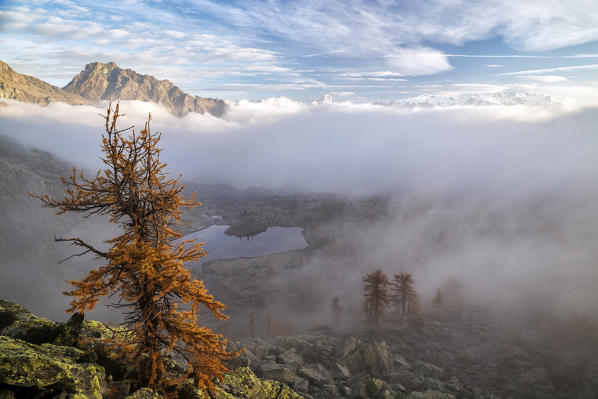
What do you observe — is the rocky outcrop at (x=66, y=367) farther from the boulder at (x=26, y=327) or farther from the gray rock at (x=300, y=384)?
the gray rock at (x=300, y=384)

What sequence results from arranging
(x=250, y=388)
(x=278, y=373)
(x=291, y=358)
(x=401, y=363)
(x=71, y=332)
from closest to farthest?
(x=71, y=332) < (x=250, y=388) < (x=278, y=373) < (x=291, y=358) < (x=401, y=363)

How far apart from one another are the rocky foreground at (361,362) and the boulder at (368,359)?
0.61ft

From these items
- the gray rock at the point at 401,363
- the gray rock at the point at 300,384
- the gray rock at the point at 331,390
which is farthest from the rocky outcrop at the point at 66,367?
the gray rock at the point at 401,363

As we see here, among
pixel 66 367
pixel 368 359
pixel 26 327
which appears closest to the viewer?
pixel 66 367

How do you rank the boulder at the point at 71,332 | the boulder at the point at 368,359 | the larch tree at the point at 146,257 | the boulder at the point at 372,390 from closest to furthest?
the larch tree at the point at 146,257
the boulder at the point at 71,332
the boulder at the point at 372,390
the boulder at the point at 368,359

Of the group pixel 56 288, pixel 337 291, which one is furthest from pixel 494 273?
pixel 56 288

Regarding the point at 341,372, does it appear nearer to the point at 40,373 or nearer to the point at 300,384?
the point at 300,384

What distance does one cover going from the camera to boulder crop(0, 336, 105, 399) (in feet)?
36.0

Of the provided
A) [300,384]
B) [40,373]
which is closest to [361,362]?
[300,384]

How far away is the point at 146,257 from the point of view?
13.6m

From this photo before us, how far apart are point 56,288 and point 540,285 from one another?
980ft

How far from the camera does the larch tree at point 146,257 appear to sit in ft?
45.3

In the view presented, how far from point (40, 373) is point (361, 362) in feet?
169

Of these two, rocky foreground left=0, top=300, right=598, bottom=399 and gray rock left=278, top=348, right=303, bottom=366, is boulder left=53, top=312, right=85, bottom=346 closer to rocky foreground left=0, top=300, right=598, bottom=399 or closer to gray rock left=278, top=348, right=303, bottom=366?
rocky foreground left=0, top=300, right=598, bottom=399
